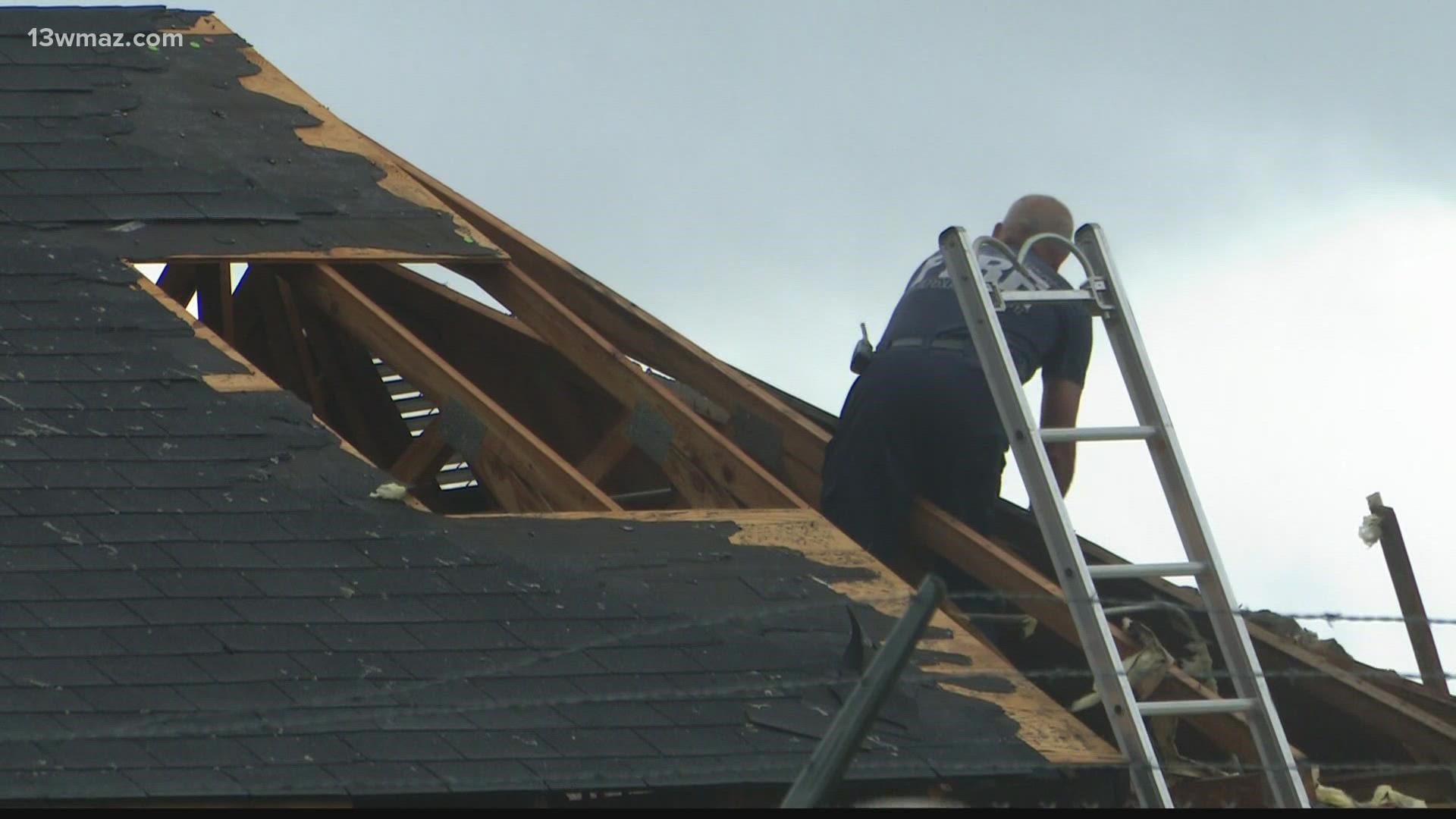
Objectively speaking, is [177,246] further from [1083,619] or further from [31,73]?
[1083,619]

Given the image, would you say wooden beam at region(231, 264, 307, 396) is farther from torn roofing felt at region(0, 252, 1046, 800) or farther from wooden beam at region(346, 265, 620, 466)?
torn roofing felt at region(0, 252, 1046, 800)

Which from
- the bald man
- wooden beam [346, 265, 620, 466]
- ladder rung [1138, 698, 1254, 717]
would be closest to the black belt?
the bald man

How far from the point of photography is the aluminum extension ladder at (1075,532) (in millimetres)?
5320

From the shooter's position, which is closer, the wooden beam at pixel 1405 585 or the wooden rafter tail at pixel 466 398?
the wooden rafter tail at pixel 466 398

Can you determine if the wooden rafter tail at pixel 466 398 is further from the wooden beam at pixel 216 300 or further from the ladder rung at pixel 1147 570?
the ladder rung at pixel 1147 570

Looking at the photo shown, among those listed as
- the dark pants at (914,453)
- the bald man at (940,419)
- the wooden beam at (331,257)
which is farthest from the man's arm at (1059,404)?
the wooden beam at (331,257)

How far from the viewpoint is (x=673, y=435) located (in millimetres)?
6711

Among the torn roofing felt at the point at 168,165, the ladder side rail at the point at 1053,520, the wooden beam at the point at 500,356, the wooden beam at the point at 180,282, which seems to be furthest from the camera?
the wooden beam at the point at 500,356

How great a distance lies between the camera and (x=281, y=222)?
7086mm

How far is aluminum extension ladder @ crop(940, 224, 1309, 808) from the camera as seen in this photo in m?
Answer: 5.32

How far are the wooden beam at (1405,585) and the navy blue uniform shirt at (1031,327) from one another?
1447 millimetres

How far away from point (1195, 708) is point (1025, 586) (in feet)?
2.91

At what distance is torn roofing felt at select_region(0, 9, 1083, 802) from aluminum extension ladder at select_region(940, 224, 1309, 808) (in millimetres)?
324

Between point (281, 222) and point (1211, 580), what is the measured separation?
3.58 meters
